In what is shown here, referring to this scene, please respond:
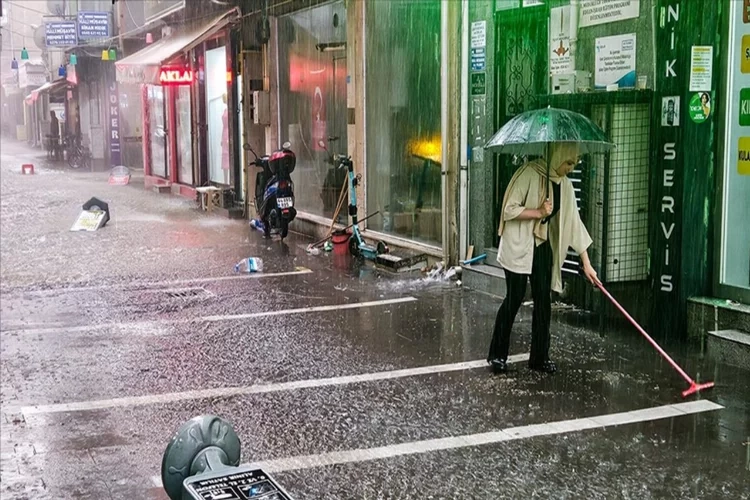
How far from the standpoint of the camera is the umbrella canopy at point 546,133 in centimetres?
687

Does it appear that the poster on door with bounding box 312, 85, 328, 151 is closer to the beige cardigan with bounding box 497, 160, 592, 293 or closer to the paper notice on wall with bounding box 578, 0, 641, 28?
the paper notice on wall with bounding box 578, 0, 641, 28

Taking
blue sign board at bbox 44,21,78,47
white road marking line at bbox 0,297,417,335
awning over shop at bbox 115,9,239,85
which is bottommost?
white road marking line at bbox 0,297,417,335

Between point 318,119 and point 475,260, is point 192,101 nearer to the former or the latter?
point 318,119

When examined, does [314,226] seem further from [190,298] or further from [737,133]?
[737,133]

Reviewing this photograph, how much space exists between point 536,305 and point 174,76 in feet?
57.3

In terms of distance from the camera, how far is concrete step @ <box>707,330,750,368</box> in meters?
7.34

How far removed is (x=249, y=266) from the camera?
12.5m

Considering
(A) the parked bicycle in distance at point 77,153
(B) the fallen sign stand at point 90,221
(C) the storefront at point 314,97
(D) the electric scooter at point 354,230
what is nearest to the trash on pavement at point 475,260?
(D) the electric scooter at point 354,230

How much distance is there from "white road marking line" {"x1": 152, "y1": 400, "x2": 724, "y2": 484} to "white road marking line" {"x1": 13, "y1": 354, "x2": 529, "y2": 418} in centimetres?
149

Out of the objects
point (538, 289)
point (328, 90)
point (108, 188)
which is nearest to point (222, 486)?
point (538, 289)

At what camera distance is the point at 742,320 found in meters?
7.61

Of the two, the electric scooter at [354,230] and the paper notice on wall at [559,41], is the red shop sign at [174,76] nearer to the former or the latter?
the electric scooter at [354,230]

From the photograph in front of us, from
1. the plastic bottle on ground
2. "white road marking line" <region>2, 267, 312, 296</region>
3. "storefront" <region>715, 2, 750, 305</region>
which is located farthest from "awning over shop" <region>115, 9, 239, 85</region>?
"storefront" <region>715, 2, 750, 305</region>

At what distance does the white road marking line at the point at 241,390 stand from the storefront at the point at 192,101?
1366 centimetres
